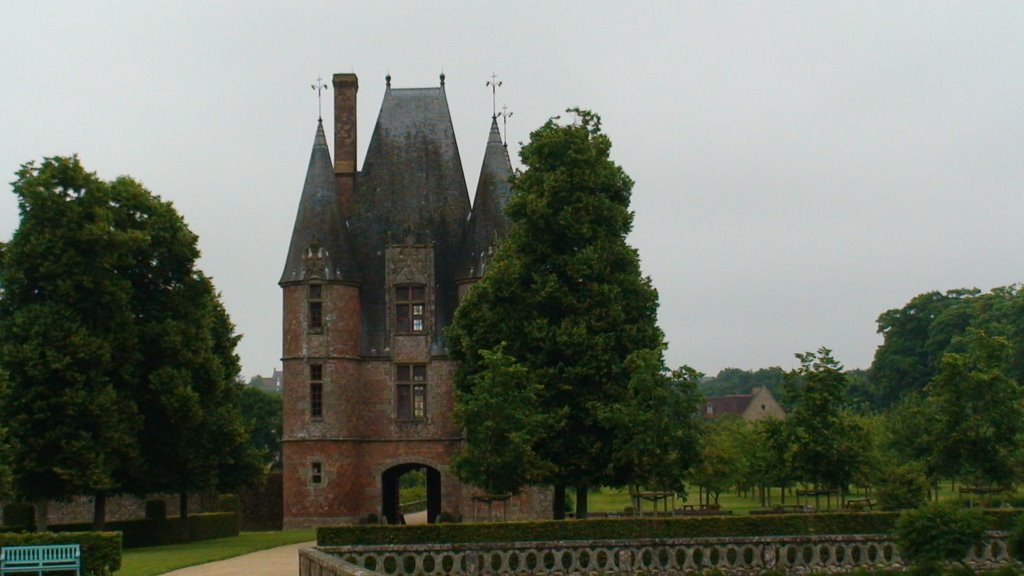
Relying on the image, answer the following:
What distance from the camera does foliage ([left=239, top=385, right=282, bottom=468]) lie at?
96.6m

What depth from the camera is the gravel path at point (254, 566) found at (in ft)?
96.5

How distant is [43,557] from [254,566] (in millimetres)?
5479

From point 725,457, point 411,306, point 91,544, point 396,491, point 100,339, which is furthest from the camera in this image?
point 725,457

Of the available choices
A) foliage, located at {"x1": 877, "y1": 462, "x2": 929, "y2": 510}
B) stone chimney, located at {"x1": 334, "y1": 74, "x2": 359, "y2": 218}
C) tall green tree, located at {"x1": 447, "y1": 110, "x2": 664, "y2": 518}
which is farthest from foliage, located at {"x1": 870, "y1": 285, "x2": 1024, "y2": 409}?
tall green tree, located at {"x1": 447, "y1": 110, "x2": 664, "y2": 518}

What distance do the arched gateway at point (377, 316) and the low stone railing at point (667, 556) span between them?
17075 mm

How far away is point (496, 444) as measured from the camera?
37.0 m

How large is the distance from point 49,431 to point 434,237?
16738 millimetres

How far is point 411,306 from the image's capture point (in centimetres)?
4969

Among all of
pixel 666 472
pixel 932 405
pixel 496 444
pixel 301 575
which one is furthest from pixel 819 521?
pixel 932 405

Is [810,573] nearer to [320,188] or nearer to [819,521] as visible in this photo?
[819,521]

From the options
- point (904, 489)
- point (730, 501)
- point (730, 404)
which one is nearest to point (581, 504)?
point (904, 489)

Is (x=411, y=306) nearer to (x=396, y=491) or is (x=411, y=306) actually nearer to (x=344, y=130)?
(x=344, y=130)

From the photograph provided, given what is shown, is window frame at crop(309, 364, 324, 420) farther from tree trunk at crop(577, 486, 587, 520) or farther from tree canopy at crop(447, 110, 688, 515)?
tree trunk at crop(577, 486, 587, 520)

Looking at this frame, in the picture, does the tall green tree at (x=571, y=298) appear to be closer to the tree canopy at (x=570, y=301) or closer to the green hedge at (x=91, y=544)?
the tree canopy at (x=570, y=301)
